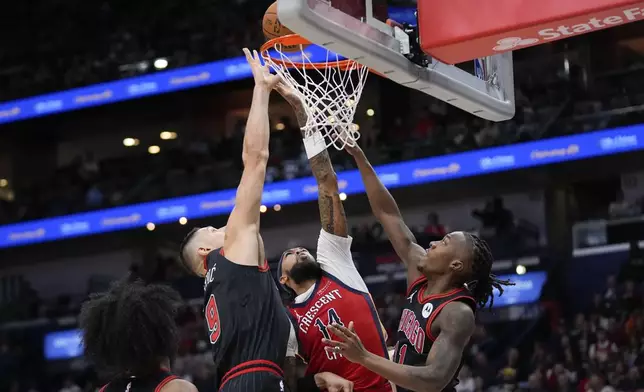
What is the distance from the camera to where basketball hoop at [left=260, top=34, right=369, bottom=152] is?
4.97 m

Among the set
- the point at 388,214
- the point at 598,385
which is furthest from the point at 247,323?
the point at 598,385

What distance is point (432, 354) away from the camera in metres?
4.20

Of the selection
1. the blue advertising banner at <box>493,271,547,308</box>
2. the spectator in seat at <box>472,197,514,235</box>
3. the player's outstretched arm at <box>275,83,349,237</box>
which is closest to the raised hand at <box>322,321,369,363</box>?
the player's outstretched arm at <box>275,83,349,237</box>

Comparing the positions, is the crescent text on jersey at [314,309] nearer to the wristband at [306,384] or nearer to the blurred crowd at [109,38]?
the wristband at [306,384]

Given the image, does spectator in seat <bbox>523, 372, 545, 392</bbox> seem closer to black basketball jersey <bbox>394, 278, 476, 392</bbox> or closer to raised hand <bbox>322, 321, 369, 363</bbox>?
black basketball jersey <bbox>394, 278, 476, 392</bbox>

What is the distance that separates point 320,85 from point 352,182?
912 centimetres

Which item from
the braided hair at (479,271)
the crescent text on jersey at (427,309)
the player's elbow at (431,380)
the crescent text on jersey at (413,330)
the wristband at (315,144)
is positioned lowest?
the player's elbow at (431,380)

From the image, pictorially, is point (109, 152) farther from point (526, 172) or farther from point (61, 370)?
point (526, 172)

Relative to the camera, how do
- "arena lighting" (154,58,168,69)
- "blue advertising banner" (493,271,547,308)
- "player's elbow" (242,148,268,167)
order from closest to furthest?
"player's elbow" (242,148,268,167) → "blue advertising banner" (493,271,547,308) → "arena lighting" (154,58,168,69)

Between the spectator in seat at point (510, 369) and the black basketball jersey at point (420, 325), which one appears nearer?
the black basketball jersey at point (420, 325)

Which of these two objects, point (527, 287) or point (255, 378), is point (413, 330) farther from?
point (527, 287)

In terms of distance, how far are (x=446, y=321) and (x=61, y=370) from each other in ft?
41.0

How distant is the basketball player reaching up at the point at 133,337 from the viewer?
3.85 m

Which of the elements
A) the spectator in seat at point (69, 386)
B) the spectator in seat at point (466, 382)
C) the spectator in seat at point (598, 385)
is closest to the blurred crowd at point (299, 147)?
the spectator in seat at point (69, 386)
